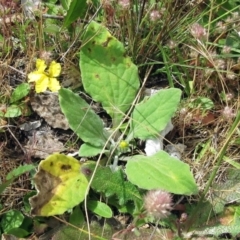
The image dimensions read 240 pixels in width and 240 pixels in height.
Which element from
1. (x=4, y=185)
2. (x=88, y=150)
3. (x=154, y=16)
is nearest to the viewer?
(x=4, y=185)

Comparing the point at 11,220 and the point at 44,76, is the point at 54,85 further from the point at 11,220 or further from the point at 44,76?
the point at 11,220

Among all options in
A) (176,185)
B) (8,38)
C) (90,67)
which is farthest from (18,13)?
(176,185)

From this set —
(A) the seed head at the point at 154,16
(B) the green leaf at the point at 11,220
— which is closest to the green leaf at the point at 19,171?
(B) the green leaf at the point at 11,220

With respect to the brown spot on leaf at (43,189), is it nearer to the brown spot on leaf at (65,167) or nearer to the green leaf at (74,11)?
the brown spot on leaf at (65,167)

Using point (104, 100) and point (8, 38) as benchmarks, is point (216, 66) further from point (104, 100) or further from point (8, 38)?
point (8, 38)

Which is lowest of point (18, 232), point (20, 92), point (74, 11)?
point (18, 232)

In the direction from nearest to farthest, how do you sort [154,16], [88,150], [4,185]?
1. [4,185]
2. [88,150]
3. [154,16]

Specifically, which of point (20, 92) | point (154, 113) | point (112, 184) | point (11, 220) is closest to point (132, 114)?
point (154, 113)
